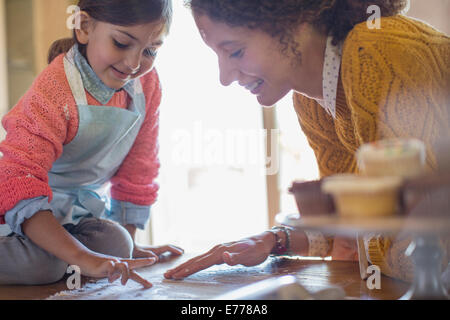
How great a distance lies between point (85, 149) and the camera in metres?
1.34

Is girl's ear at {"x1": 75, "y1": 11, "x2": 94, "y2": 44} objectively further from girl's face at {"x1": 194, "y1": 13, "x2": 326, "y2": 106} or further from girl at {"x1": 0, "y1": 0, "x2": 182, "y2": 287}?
girl's face at {"x1": 194, "y1": 13, "x2": 326, "y2": 106}

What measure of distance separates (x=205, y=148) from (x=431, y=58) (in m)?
1.97

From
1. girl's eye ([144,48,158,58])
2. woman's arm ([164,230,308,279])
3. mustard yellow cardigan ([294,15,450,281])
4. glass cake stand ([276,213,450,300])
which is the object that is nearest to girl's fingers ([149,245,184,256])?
woman's arm ([164,230,308,279])

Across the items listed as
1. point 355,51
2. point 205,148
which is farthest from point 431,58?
point 205,148

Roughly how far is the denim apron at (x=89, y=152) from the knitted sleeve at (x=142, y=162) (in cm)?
5

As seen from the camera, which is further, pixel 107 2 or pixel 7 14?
pixel 7 14

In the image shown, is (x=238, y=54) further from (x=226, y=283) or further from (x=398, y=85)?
(x=226, y=283)

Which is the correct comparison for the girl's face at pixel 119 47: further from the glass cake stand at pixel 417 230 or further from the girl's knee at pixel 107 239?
the glass cake stand at pixel 417 230

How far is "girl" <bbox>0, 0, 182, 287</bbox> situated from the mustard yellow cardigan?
0.53 m

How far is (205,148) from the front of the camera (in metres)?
2.79

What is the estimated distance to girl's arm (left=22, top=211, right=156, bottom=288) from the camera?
1043 mm

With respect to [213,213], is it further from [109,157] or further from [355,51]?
[355,51]
